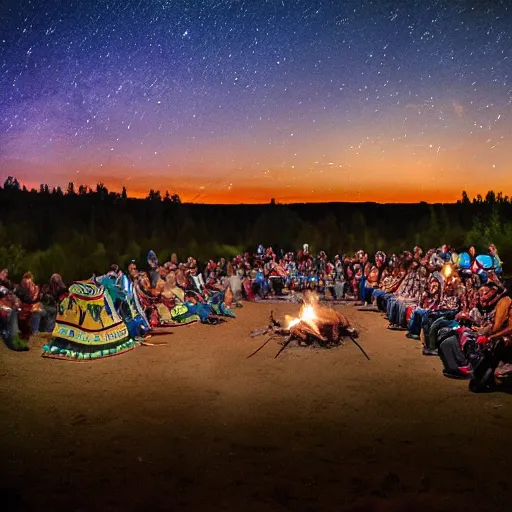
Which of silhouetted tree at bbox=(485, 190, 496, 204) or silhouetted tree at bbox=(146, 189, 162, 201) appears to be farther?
silhouetted tree at bbox=(146, 189, 162, 201)

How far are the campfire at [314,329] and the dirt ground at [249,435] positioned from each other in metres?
1.00

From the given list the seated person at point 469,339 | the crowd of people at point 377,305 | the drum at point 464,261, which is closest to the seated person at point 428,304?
the crowd of people at point 377,305

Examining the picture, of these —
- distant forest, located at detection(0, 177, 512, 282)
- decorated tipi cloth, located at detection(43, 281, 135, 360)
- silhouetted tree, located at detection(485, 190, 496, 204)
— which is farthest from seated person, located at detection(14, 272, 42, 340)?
silhouetted tree, located at detection(485, 190, 496, 204)

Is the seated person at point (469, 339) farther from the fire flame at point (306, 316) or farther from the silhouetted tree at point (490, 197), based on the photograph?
the silhouetted tree at point (490, 197)

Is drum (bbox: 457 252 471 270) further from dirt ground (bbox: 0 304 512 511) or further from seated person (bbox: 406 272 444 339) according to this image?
dirt ground (bbox: 0 304 512 511)

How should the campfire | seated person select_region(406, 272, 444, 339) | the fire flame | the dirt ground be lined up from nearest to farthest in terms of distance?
1. the dirt ground
2. seated person select_region(406, 272, 444, 339)
3. the campfire
4. the fire flame

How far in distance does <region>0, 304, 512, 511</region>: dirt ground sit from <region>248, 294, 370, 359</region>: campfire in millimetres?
996

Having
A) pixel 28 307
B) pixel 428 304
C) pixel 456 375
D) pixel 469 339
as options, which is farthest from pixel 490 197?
pixel 28 307

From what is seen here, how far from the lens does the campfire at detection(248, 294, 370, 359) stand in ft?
35.3

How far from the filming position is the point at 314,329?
10.8 meters

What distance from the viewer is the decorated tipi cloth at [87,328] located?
9.91 meters

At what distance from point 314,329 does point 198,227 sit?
29989 millimetres

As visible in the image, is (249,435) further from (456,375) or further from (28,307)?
(28,307)

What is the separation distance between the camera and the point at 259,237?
37031 millimetres
